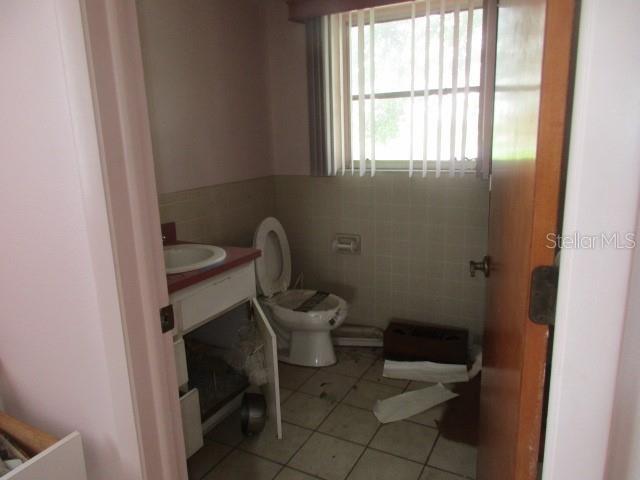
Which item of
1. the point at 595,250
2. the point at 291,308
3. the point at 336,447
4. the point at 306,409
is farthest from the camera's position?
the point at 291,308

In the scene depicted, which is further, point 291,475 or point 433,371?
point 433,371

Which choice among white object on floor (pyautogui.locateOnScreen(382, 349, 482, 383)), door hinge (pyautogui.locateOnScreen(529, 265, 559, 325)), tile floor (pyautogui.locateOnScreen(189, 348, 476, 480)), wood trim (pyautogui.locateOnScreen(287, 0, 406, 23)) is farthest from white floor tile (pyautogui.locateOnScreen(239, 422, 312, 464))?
wood trim (pyautogui.locateOnScreen(287, 0, 406, 23))

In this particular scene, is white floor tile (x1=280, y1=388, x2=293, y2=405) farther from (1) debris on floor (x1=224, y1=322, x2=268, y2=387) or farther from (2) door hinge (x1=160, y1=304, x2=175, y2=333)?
(2) door hinge (x1=160, y1=304, x2=175, y2=333)

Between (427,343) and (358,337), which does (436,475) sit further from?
(358,337)

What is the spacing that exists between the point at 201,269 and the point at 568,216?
4.43 ft

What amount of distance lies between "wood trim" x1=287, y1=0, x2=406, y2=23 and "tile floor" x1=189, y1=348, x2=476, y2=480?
2042 mm

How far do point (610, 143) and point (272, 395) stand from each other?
1.70 m

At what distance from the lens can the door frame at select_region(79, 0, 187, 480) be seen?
2.66 ft

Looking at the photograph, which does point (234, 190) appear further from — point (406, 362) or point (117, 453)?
point (117, 453)

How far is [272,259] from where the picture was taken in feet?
8.85

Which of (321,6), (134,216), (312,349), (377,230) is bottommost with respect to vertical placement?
(312,349)

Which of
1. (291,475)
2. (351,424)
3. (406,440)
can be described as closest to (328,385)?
(351,424)

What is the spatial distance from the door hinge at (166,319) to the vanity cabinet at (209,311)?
1.59 feet

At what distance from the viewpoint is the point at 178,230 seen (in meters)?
2.22
